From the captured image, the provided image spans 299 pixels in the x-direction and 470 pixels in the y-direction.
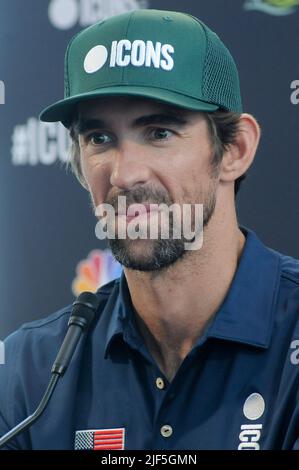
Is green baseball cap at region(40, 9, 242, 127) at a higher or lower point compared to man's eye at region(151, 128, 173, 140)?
higher

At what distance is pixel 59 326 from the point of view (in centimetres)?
121

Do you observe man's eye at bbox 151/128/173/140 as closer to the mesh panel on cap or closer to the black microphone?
the mesh panel on cap

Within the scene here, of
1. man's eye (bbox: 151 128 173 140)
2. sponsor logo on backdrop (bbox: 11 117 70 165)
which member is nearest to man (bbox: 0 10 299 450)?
man's eye (bbox: 151 128 173 140)

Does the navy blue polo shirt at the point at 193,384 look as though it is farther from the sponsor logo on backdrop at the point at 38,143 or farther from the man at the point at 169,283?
the sponsor logo on backdrop at the point at 38,143

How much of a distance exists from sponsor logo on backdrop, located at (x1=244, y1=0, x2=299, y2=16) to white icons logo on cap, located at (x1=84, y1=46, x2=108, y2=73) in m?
0.44

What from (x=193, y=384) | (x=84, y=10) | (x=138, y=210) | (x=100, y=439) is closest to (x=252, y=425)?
(x=193, y=384)

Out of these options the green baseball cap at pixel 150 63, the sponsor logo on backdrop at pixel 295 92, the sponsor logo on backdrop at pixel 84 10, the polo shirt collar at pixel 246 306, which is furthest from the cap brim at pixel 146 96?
the sponsor logo on backdrop at pixel 84 10

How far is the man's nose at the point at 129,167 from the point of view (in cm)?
102

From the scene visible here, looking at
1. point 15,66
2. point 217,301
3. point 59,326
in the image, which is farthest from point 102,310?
point 15,66

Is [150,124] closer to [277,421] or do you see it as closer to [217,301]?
[217,301]

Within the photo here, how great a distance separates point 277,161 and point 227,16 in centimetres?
27

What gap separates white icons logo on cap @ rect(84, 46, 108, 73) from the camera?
1.04m

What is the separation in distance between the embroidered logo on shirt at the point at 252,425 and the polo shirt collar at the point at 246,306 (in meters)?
0.07
